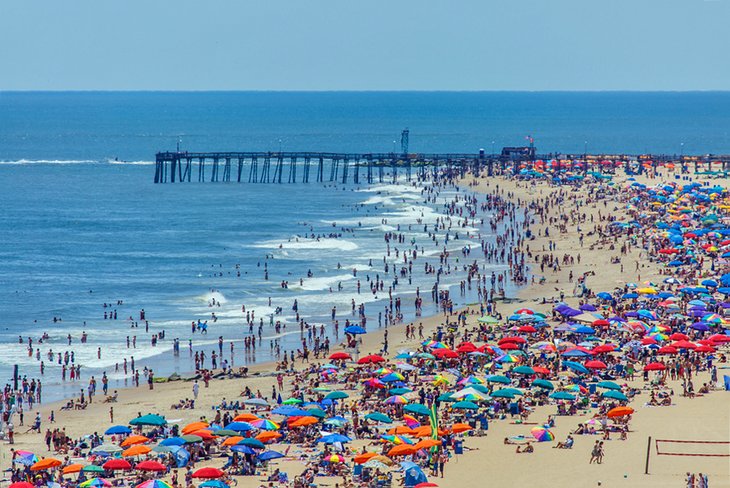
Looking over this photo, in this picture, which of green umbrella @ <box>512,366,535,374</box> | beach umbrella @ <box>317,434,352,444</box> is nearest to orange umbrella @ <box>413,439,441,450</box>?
beach umbrella @ <box>317,434,352,444</box>

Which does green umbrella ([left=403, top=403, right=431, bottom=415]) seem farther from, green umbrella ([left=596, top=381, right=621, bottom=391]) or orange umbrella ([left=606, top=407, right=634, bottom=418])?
green umbrella ([left=596, top=381, right=621, bottom=391])

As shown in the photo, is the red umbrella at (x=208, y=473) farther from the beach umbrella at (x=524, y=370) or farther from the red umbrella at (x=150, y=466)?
the beach umbrella at (x=524, y=370)

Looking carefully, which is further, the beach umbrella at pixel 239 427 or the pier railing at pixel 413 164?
the pier railing at pixel 413 164

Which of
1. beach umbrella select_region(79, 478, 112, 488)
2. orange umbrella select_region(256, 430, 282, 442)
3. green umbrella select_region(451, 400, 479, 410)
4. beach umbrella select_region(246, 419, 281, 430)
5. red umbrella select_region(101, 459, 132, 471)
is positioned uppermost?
green umbrella select_region(451, 400, 479, 410)

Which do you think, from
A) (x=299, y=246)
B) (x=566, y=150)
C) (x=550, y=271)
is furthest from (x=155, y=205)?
(x=566, y=150)

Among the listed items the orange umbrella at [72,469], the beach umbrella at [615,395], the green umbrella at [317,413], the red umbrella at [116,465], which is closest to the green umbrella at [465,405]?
the green umbrella at [317,413]

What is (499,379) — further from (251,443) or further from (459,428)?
(251,443)
